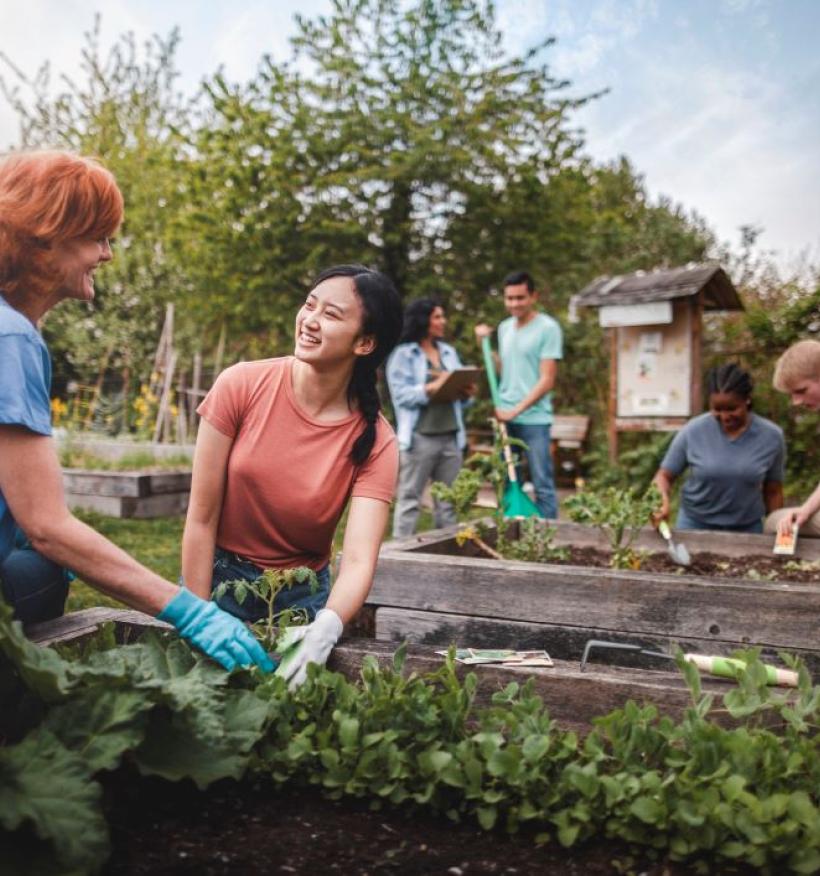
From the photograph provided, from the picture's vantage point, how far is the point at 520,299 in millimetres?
5719

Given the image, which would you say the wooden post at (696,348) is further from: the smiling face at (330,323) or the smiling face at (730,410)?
the smiling face at (330,323)

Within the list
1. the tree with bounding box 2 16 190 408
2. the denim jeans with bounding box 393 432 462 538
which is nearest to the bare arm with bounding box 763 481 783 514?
the denim jeans with bounding box 393 432 462 538

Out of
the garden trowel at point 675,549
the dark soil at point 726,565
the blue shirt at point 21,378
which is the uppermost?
the blue shirt at point 21,378

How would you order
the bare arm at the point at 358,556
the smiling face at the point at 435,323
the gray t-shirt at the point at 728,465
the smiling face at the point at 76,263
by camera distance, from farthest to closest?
the smiling face at the point at 435,323 → the gray t-shirt at the point at 728,465 → the bare arm at the point at 358,556 → the smiling face at the point at 76,263

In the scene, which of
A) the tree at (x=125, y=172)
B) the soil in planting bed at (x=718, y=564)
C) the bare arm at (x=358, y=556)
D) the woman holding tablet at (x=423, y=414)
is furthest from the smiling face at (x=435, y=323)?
the tree at (x=125, y=172)

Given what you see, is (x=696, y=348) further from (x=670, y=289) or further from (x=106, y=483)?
(x=106, y=483)

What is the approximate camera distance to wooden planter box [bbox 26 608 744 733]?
1566mm

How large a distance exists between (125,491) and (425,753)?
647 centimetres

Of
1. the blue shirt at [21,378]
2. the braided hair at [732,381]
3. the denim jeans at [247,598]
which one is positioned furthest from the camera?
the braided hair at [732,381]

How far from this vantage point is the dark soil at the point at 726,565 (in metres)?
3.65

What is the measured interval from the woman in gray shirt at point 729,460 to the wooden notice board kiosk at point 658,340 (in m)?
2.35

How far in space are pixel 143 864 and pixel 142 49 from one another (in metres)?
16.8

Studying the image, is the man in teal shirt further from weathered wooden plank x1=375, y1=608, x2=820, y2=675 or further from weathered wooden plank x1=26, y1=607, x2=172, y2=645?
weathered wooden plank x1=26, y1=607, x2=172, y2=645

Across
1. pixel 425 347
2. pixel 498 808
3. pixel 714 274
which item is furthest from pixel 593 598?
pixel 714 274
